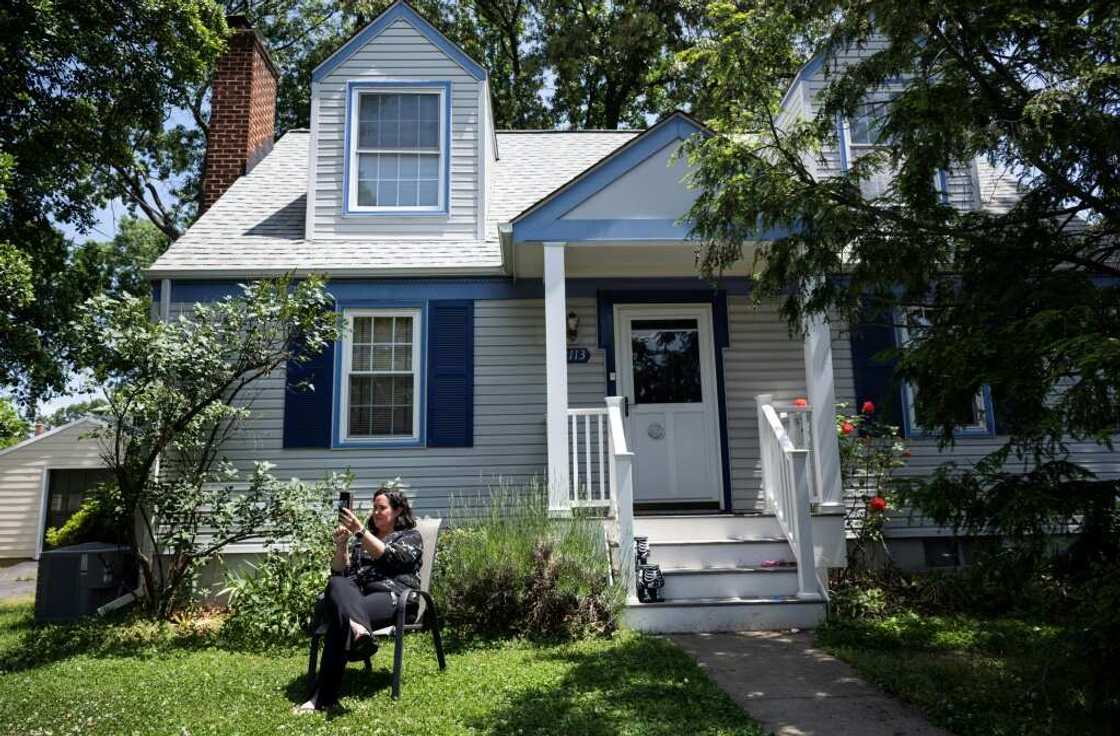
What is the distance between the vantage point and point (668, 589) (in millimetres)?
6402

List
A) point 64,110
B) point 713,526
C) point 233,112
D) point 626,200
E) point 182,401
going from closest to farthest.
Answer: point 182,401
point 713,526
point 626,200
point 233,112
point 64,110

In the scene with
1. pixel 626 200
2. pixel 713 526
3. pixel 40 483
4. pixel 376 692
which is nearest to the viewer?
pixel 376 692

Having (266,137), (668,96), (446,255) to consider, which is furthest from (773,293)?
(668,96)

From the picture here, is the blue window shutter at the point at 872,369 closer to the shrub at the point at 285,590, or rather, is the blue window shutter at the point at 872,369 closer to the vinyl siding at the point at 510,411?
the vinyl siding at the point at 510,411

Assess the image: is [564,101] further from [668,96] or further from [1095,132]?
[1095,132]

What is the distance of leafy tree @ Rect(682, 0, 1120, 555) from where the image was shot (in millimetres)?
3719

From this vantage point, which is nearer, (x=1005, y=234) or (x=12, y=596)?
(x=1005, y=234)

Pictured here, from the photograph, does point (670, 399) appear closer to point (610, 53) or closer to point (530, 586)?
point (530, 586)

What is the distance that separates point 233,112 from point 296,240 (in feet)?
9.01

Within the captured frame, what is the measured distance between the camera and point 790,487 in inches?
267

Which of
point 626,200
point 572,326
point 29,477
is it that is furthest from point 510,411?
point 29,477

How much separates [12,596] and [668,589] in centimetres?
947

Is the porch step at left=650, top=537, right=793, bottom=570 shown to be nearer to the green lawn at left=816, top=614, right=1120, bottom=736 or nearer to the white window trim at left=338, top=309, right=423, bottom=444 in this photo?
the green lawn at left=816, top=614, right=1120, bottom=736

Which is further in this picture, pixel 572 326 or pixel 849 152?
pixel 849 152
